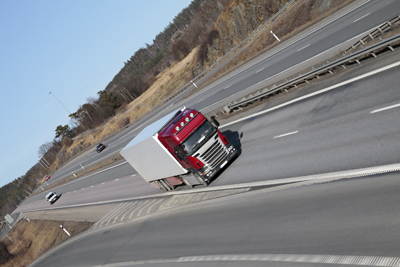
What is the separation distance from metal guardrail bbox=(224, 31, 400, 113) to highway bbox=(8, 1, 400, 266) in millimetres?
600

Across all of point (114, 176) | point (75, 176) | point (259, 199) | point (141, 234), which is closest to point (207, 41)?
point (114, 176)

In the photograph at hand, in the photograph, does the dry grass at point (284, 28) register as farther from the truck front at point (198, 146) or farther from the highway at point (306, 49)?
the truck front at point (198, 146)

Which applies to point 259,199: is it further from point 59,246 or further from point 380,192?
point 59,246

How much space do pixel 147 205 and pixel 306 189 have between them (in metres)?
14.6

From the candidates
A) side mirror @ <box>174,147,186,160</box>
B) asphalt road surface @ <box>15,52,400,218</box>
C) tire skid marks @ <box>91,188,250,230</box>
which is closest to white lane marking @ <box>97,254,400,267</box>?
asphalt road surface @ <box>15,52,400,218</box>

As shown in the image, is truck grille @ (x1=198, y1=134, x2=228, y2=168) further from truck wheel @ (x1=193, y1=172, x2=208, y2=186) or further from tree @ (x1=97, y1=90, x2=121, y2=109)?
tree @ (x1=97, y1=90, x2=121, y2=109)

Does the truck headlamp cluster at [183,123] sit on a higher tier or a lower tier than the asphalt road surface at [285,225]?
higher

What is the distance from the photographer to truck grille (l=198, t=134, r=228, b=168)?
1764cm

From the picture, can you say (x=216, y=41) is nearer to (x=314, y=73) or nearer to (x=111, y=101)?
(x=314, y=73)

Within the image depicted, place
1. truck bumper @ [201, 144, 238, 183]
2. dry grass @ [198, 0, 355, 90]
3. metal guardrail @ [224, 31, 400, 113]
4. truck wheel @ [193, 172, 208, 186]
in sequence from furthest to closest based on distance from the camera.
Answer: dry grass @ [198, 0, 355, 90], truck wheel @ [193, 172, 208, 186], truck bumper @ [201, 144, 238, 183], metal guardrail @ [224, 31, 400, 113]

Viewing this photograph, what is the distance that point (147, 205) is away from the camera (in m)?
23.8

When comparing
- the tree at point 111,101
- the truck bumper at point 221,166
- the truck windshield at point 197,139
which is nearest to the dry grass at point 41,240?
the truck bumper at point 221,166

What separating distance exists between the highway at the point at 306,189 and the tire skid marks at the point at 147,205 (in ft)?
1.78

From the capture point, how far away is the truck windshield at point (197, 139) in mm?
17531
